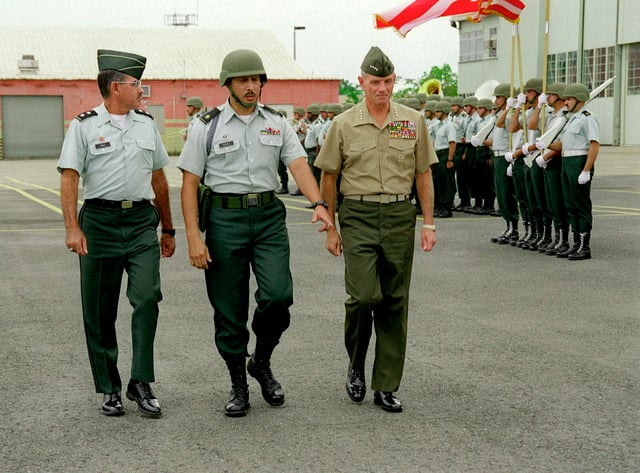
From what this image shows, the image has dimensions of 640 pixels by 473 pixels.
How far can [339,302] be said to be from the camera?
910cm

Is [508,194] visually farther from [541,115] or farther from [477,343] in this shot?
[477,343]

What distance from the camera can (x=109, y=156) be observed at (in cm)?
550

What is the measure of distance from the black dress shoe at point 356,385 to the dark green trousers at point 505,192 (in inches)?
320

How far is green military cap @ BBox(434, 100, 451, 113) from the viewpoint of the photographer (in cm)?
1800

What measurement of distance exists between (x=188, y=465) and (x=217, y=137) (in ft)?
5.72

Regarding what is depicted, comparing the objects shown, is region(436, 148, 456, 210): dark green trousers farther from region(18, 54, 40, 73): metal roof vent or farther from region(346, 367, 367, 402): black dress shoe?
region(18, 54, 40, 73): metal roof vent

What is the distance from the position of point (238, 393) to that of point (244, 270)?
656 millimetres

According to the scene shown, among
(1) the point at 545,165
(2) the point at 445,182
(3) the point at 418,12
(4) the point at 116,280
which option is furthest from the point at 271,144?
(3) the point at 418,12

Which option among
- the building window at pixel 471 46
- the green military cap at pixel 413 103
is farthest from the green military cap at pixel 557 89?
the building window at pixel 471 46

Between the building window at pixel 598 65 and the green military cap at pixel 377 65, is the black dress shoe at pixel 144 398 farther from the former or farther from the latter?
the building window at pixel 598 65

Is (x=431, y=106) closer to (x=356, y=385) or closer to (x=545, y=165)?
(x=545, y=165)

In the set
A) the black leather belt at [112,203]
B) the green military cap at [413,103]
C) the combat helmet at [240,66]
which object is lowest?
the black leather belt at [112,203]

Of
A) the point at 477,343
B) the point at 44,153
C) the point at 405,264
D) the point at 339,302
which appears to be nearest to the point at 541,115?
the point at 339,302

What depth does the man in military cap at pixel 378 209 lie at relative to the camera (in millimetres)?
5555
